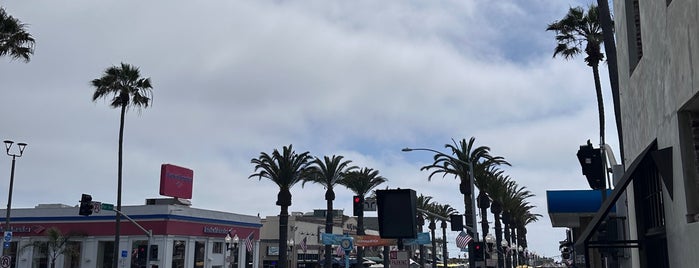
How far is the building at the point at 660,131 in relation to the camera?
8.33 m

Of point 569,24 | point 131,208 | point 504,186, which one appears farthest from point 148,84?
point 504,186

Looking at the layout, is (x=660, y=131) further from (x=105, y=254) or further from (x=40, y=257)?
(x=40, y=257)

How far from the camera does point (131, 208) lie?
57.9m

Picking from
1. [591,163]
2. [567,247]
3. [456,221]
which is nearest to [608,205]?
[591,163]

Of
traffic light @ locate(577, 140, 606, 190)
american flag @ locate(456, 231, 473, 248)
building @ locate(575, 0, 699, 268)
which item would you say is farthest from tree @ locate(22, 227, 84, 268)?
building @ locate(575, 0, 699, 268)

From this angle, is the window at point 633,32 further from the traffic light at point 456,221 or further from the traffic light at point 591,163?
the traffic light at point 456,221

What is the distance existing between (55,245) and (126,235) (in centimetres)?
590

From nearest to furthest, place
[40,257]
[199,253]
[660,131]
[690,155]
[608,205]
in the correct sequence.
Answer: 1. [690,155]
2. [660,131]
3. [608,205]
4. [40,257]
5. [199,253]

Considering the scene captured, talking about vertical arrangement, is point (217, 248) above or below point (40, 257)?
above

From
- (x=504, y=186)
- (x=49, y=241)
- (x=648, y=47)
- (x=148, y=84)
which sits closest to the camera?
(x=648, y=47)

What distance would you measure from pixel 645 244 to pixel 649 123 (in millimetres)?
2330

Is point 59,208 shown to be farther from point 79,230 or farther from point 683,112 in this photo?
point 683,112

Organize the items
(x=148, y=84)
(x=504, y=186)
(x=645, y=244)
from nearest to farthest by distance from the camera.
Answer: (x=645, y=244), (x=148, y=84), (x=504, y=186)

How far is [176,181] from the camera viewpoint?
61938 mm
